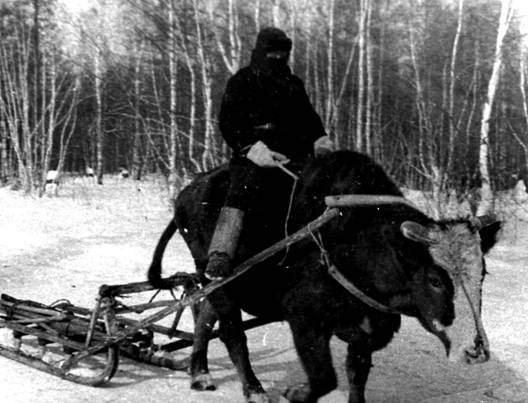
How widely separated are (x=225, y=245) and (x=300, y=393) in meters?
1.12

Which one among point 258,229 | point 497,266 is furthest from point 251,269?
point 497,266

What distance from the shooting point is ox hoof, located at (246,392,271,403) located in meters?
4.57

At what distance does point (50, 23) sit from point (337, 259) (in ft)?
97.7

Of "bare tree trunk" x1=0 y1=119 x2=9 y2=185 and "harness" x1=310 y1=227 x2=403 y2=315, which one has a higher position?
"harness" x1=310 y1=227 x2=403 y2=315

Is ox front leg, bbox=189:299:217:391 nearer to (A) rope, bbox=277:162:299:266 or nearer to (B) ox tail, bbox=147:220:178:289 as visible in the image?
(B) ox tail, bbox=147:220:178:289

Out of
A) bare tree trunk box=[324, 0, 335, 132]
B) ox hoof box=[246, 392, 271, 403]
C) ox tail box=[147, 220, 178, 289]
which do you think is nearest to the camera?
ox hoof box=[246, 392, 271, 403]

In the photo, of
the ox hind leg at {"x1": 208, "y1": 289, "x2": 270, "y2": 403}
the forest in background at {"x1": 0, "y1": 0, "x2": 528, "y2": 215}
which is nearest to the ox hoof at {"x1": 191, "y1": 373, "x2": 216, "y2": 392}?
the ox hind leg at {"x1": 208, "y1": 289, "x2": 270, "y2": 403}

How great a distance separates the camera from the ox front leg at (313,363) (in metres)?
3.94

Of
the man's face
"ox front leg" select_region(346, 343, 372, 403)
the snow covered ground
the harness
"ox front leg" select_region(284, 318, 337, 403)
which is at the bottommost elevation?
Result: the snow covered ground

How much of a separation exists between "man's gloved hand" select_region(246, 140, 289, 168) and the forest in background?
35.2 ft

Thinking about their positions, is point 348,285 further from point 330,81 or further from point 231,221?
point 330,81

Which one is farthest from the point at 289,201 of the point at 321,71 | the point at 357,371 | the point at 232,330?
the point at 321,71

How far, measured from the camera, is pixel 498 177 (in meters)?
17.3

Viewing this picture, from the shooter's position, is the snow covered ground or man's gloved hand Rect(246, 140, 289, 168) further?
the snow covered ground
